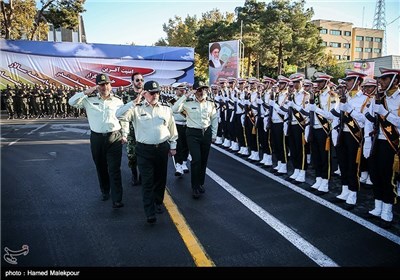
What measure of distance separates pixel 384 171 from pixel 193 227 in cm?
289

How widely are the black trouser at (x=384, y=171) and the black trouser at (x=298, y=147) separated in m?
1.95

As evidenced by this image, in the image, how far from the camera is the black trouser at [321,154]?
6.18 m

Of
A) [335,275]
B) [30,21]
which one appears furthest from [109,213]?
[30,21]

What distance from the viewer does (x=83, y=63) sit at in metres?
21.9

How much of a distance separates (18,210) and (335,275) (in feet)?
14.8

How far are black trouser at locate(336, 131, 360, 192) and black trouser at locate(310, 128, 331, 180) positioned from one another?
0.35 metres

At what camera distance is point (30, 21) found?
2520 cm

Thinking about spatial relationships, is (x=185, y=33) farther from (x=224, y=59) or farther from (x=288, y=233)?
(x=288, y=233)

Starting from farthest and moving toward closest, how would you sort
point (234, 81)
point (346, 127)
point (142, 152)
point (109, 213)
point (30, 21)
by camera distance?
point (30, 21) → point (234, 81) → point (346, 127) → point (109, 213) → point (142, 152)

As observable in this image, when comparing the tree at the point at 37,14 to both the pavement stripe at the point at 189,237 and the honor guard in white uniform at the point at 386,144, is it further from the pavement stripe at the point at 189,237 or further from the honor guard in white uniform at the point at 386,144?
the honor guard in white uniform at the point at 386,144

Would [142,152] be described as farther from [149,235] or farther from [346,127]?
[346,127]

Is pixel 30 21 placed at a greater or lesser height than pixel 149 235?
greater

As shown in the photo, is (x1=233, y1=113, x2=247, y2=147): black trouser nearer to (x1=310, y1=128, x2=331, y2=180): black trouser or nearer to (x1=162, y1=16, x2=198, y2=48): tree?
(x1=310, y1=128, x2=331, y2=180): black trouser

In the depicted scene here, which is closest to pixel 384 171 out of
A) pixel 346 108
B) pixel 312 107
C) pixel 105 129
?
pixel 346 108
